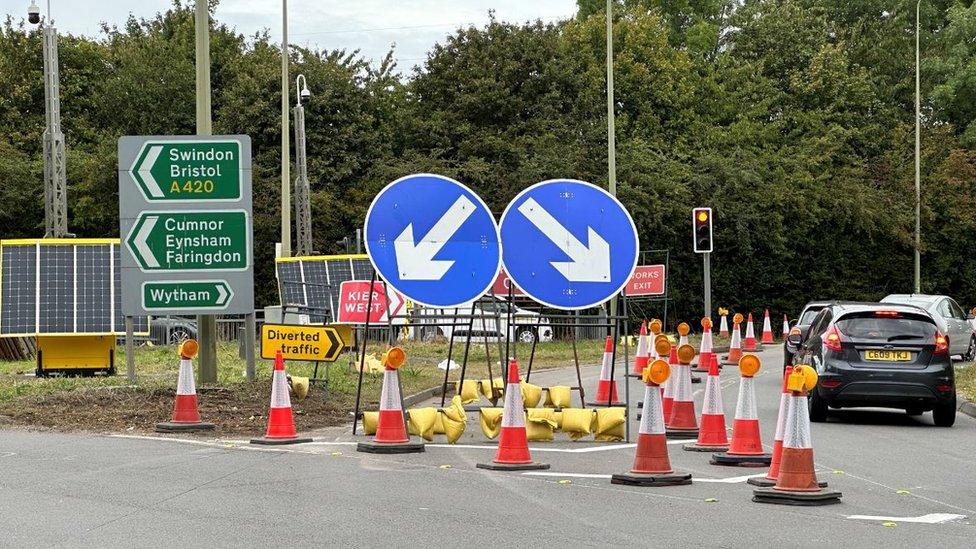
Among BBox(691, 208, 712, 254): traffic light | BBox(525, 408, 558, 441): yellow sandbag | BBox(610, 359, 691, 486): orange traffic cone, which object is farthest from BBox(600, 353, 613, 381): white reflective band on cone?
BBox(691, 208, 712, 254): traffic light

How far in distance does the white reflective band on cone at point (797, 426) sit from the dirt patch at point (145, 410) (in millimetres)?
6494

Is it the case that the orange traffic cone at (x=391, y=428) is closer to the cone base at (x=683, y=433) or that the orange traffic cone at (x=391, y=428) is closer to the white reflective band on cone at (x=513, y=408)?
the white reflective band on cone at (x=513, y=408)

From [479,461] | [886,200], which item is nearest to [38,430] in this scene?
[479,461]

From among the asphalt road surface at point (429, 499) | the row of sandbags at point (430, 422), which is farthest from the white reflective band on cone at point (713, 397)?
the row of sandbags at point (430, 422)

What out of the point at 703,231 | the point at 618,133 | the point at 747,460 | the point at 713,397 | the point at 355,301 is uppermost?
the point at 618,133

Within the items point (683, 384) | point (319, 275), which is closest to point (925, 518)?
point (683, 384)

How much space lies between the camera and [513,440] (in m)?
12.1

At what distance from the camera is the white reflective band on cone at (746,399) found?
11.8 metres

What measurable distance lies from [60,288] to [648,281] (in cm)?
1447

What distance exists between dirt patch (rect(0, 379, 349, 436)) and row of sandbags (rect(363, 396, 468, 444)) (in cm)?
145

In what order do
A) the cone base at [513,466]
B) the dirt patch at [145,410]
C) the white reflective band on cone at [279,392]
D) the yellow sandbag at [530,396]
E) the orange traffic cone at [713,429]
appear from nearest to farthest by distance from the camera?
1. the cone base at [513,466]
2. the orange traffic cone at [713,429]
3. the white reflective band on cone at [279,392]
4. the dirt patch at [145,410]
5. the yellow sandbag at [530,396]

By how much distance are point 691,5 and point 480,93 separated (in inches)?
779

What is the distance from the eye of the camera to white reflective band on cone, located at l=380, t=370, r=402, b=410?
1303 centimetres

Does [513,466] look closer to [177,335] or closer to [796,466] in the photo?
[796,466]
